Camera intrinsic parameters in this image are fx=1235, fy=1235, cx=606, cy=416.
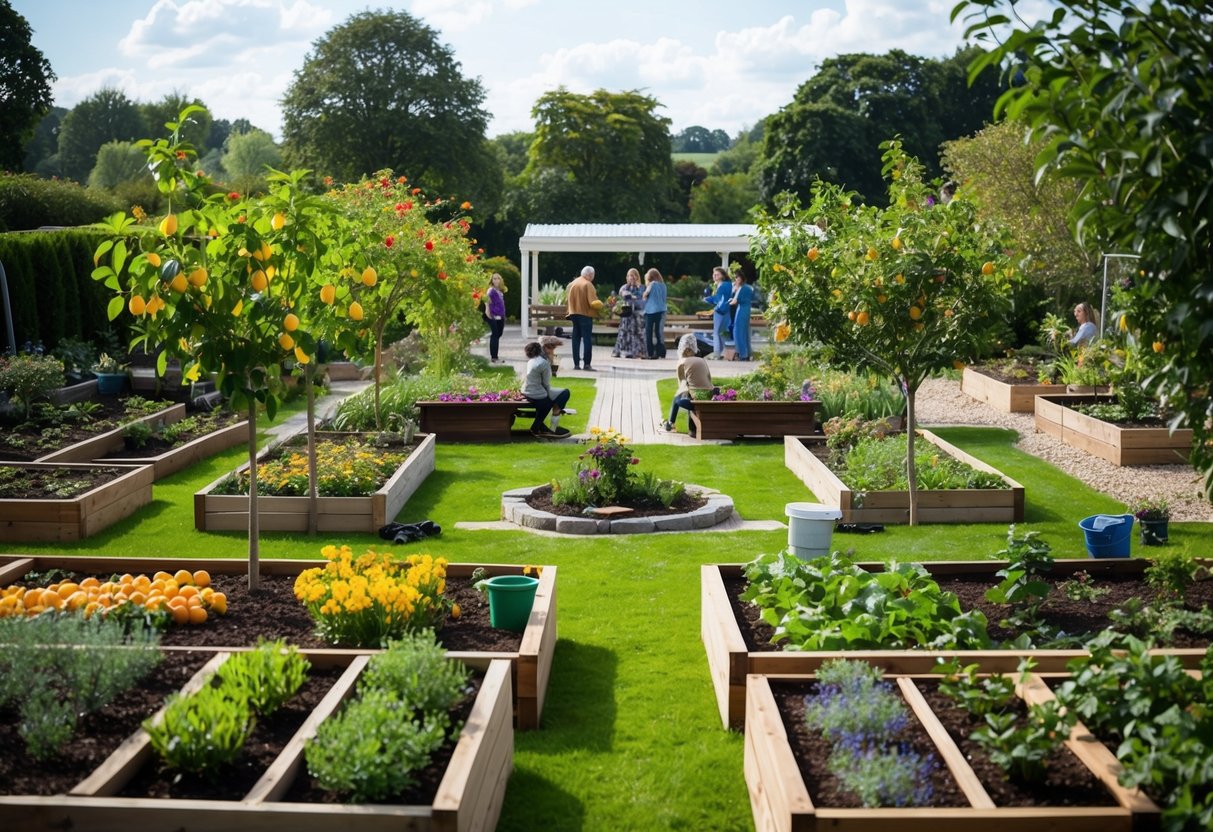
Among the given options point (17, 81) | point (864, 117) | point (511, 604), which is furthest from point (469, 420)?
point (864, 117)

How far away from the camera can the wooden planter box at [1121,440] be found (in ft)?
38.8

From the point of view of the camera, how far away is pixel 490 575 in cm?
686

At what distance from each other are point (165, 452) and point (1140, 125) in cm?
1058

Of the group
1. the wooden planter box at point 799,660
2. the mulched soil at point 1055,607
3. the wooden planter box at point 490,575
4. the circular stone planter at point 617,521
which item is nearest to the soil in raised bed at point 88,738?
the wooden planter box at point 490,575

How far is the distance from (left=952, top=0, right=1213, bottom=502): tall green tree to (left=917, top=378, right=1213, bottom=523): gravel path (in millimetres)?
6204

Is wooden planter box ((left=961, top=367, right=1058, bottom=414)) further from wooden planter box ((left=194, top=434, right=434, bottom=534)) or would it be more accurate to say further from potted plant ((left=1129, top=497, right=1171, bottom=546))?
wooden planter box ((left=194, top=434, right=434, bottom=534))

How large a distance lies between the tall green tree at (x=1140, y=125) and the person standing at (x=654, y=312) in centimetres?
1760

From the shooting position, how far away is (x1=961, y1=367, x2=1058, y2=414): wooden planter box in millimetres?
15609

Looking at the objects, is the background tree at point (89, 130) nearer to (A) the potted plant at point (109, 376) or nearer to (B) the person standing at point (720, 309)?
(B) the person standing at point (720, 309)

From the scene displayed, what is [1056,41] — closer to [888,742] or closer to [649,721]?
[888,742]

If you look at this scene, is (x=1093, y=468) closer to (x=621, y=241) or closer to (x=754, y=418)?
(x=754, y=418)

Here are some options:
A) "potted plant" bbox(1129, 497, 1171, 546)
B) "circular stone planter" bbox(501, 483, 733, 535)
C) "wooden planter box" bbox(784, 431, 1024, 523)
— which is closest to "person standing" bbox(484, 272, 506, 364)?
"circular stone planter" bbox(501, 483, 733, 535)

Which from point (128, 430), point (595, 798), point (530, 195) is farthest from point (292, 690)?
point (530, 195)

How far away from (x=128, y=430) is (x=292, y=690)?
8261 mm
